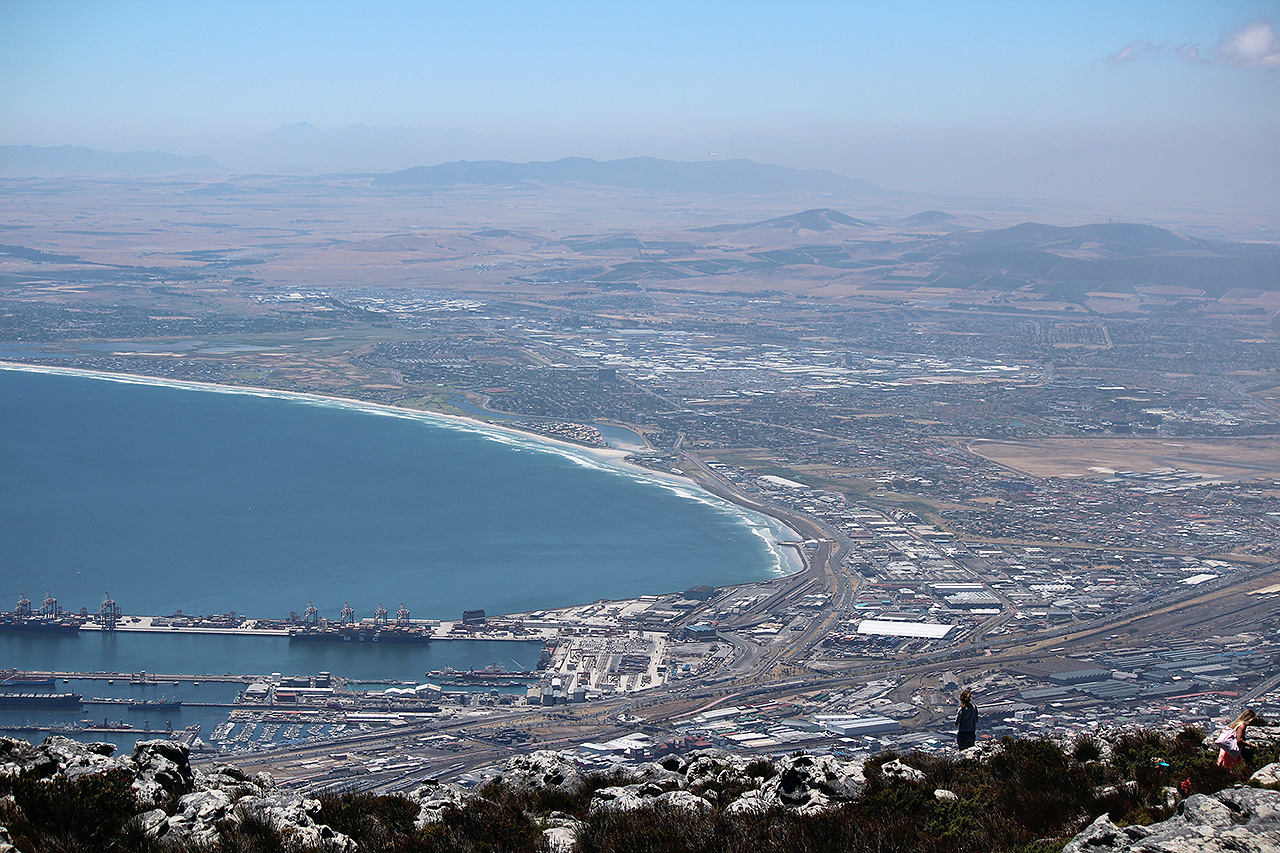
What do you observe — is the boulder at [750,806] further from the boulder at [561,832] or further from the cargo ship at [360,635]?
the cargo ship at [360,635]

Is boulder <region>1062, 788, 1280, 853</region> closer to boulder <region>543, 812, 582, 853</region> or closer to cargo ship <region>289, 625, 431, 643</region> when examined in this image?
boulder <region>543, 812, 582, 853</region>

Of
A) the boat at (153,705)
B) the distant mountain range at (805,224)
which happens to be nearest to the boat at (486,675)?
the boat at (153,705)

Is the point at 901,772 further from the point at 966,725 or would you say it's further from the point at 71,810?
the point at 71,810

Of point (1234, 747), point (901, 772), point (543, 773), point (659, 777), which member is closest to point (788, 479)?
point (659, 777)

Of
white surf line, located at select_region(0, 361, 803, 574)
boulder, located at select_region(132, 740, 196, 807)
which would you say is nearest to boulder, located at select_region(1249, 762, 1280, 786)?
boulder, located at select_region(132, 740, 196, 807)

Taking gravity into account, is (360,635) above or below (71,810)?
below
